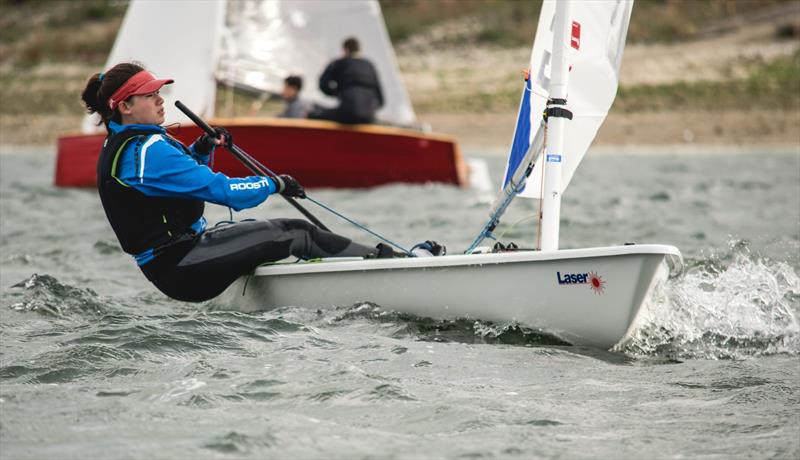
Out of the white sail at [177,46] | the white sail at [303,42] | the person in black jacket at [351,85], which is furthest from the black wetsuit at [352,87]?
the white sail at [303,42]

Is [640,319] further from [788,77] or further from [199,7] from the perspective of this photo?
[788,77]

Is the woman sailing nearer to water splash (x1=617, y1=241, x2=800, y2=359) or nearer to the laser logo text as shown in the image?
the laser logo text

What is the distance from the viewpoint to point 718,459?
3.47m

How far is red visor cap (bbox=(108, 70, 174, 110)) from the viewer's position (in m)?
4.71

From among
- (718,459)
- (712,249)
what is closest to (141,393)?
(718,459)

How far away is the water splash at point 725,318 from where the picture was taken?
4727mm

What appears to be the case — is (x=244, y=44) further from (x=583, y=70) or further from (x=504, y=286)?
(x=504, y=286)

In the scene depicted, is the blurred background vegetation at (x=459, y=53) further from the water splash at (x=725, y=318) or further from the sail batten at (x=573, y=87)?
the water splash at (x=725, y=318)

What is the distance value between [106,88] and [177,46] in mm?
6106

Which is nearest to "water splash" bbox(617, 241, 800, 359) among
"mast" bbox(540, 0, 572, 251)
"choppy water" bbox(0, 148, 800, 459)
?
"choppy water" bbox(0, 148, 800, 459)

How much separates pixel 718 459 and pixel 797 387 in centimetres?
94

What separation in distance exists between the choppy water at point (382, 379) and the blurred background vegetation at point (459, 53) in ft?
38.1

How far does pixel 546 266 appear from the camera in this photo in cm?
453

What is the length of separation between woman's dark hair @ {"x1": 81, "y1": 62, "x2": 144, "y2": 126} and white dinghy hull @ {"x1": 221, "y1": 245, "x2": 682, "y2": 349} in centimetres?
92
